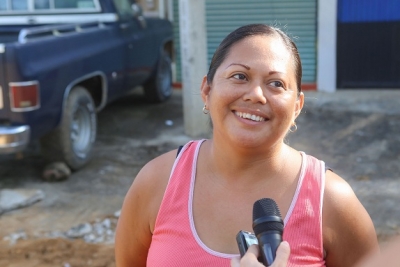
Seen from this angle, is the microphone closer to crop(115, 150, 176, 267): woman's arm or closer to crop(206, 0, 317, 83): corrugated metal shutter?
crop(115, 150, 176, 267): woman's arm

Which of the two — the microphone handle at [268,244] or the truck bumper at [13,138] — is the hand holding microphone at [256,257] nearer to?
the microphone handle at [268,244]

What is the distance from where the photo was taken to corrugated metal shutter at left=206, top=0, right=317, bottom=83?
412 inches

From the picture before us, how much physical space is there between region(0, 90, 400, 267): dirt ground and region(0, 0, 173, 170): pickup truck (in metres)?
0.45

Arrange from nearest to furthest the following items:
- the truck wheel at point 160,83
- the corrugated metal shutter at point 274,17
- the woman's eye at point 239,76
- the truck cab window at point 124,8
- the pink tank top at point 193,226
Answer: the pink tank top at point 193,226
the woman's eye at point 239,76
the truck cab window at point 124,8
the truck wheel at point 160,83
the corrugated metal shutter at point 274,17

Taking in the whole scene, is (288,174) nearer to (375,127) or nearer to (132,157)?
(132,157)

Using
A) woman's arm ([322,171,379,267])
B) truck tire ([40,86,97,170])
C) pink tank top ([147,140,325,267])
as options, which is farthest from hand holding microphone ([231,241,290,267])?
truck tire ([40,86,97,170])

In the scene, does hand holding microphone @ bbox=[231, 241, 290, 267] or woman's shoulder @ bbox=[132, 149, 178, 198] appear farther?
woman's shoulder @ bbox=[132, 149, 178, 198]

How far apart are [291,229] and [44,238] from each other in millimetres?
3640

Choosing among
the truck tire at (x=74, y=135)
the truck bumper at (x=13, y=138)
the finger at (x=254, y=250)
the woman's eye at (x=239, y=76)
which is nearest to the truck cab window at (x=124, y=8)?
the truck tire at (x=74, y=135)

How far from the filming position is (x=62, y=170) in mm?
6652

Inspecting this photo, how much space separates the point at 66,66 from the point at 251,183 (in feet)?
14.8

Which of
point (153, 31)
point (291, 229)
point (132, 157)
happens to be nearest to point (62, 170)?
point (132, 157)

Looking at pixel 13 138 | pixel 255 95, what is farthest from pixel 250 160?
pixel 13 138

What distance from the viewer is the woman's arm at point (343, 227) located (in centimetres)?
210
